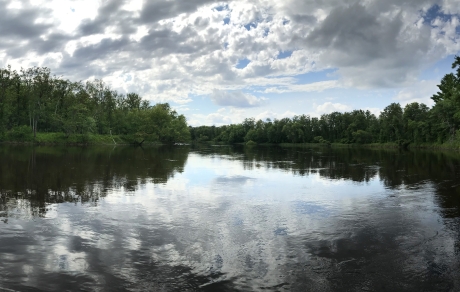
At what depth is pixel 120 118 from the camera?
109 metres

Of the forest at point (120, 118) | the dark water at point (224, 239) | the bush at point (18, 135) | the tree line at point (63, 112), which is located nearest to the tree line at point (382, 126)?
the forest at point (120, 118)

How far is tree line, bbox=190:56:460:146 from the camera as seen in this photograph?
9200cm

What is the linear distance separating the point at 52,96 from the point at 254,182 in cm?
8732

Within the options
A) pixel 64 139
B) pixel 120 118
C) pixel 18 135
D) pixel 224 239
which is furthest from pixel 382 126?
pixel 224 239

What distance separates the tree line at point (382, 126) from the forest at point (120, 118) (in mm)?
250

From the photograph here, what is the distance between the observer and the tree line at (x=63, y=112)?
278 feet

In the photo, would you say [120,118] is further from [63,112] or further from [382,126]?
[382,126]

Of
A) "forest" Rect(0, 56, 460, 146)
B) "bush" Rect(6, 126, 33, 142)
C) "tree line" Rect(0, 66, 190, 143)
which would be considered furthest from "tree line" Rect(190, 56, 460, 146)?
"bush" Rect(6, 126, 33, 142)

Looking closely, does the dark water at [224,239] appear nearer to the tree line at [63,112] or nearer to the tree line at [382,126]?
the tree line at [382,126]

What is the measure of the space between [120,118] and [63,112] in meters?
18.8

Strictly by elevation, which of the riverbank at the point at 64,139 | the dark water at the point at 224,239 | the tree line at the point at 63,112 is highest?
the tree line at the point at 63,112

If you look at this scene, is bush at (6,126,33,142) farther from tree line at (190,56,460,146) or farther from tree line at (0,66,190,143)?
tree line at (190,56,460,146)

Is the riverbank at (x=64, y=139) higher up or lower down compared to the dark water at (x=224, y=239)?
higher up

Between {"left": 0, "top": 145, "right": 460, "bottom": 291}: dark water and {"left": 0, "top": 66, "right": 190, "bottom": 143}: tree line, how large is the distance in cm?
7568
